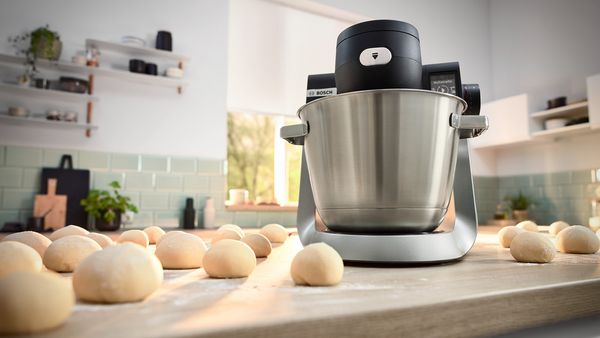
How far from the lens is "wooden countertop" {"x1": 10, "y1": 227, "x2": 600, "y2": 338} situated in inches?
10.9

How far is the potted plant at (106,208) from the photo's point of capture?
2.13m

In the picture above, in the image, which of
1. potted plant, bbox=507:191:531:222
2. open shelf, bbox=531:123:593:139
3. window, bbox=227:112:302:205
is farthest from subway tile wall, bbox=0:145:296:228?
open shelf, bbox=531:123:593:139

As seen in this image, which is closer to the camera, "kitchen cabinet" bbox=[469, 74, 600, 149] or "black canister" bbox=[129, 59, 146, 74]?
"black canister" bbox=[129, 59, 146, 74]

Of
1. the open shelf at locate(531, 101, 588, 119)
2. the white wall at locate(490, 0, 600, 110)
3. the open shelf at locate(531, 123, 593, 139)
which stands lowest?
the open shelf at locate(531, 123, 593, 139)

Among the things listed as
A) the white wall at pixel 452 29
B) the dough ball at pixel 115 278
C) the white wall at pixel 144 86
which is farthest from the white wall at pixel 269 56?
the dough ball at pixel 115 278

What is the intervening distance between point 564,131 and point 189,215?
275 centimetres

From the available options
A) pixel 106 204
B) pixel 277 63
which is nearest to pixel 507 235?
pixel 106 204

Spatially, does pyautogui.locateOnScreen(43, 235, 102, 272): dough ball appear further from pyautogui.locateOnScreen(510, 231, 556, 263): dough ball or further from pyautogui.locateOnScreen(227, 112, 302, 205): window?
pyautogui.locateOnScreen(227, 112, 302, 205): window

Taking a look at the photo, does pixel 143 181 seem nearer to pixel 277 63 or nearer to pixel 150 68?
pixel 150 68

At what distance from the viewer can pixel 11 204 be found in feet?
7.05

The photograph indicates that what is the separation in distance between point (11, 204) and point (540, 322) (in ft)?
8.08

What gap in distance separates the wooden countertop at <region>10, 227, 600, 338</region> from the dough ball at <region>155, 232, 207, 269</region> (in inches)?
0.8

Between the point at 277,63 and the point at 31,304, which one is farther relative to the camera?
the point at 277,63

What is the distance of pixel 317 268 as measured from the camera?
42cm
